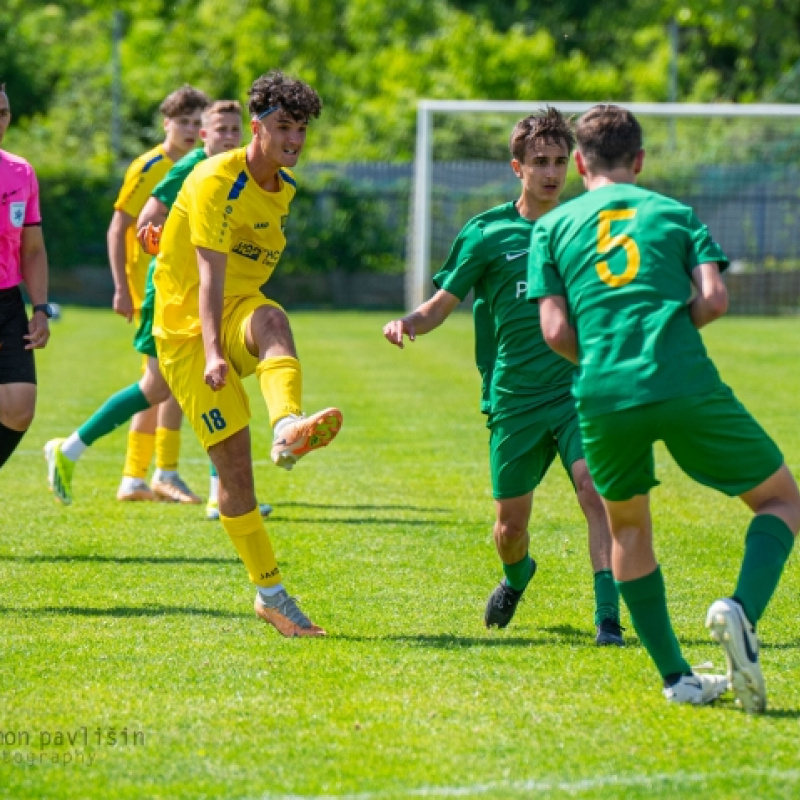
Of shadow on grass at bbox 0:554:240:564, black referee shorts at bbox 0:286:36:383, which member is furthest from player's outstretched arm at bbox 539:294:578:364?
shadow on grass at bbox 0:554:240:564

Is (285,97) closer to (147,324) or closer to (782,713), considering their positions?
(782,713)

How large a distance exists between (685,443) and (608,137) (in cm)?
96

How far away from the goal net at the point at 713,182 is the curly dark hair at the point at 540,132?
20385mm

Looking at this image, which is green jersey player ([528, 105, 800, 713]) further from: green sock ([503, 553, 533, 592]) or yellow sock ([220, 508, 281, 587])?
yellow sock ([220, 508, 281, 587])

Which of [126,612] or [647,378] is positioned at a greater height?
[647,378]

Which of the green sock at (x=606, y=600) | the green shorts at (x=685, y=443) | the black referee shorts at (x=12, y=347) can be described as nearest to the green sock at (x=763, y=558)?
the green shorts at (x=685, y=443)

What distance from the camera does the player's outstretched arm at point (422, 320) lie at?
17.5 feet

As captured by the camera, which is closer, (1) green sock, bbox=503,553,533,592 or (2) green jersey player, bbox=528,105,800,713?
(2) green jersey player, bbox=528,105,800,713

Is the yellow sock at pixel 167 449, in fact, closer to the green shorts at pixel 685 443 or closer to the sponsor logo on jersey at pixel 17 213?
the sponsor logo on jersey at pixel 17 213

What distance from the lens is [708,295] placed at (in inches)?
174

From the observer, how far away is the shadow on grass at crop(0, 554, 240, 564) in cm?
723

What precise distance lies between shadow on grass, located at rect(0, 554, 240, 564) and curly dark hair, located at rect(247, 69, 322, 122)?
98.4 inches

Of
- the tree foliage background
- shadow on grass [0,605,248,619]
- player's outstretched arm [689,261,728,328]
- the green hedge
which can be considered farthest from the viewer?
the tree foliage background

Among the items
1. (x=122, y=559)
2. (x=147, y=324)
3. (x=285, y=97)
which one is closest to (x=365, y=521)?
(x=122, y=559)
